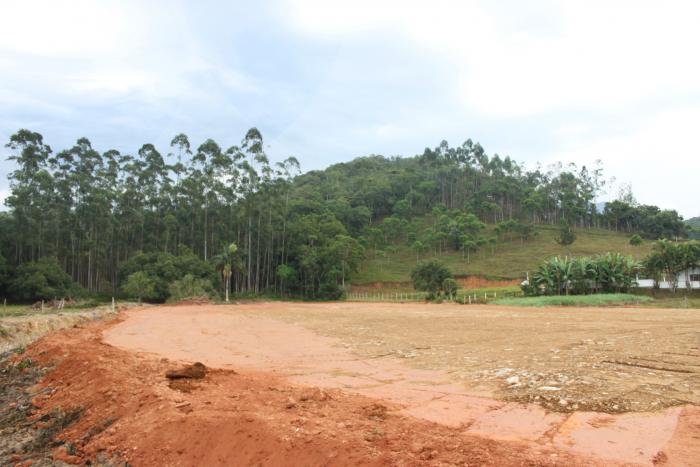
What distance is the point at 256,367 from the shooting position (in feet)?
35.8

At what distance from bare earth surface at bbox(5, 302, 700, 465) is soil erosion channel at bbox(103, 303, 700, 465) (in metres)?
0.03

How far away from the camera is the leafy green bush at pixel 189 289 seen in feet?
152

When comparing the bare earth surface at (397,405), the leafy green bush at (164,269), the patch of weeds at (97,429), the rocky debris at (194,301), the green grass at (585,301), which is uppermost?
the leafy green bush at (164,269)

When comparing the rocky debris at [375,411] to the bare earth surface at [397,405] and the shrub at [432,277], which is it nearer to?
the bare earth surface at [397,405]

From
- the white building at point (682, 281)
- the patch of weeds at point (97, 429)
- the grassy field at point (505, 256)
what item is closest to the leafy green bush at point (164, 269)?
the grassy field at point (505, 256)

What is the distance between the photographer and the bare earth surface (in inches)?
195

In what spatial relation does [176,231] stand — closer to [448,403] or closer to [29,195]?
[29,195]

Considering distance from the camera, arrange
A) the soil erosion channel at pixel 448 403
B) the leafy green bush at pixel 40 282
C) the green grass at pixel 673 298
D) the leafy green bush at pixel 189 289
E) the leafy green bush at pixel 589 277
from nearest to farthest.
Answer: the soil erosion channel at pixel 448 403 < the green grass at pixel 673 298 < the leafy green bush at pixel 40 282 < the leafy green bush at pixel 589 277 < the leafy green bush at pixel 189 289

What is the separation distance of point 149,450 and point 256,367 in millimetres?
5184

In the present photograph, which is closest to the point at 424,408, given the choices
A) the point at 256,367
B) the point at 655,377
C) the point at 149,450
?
the point at 149,450

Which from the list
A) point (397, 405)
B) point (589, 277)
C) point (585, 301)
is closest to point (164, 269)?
point (585, 301)

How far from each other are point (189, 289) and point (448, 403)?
146 feet

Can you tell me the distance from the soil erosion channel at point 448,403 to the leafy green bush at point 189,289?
31.9 meters

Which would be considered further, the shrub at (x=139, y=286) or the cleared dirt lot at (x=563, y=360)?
the shrub at (x=139, y=286)
